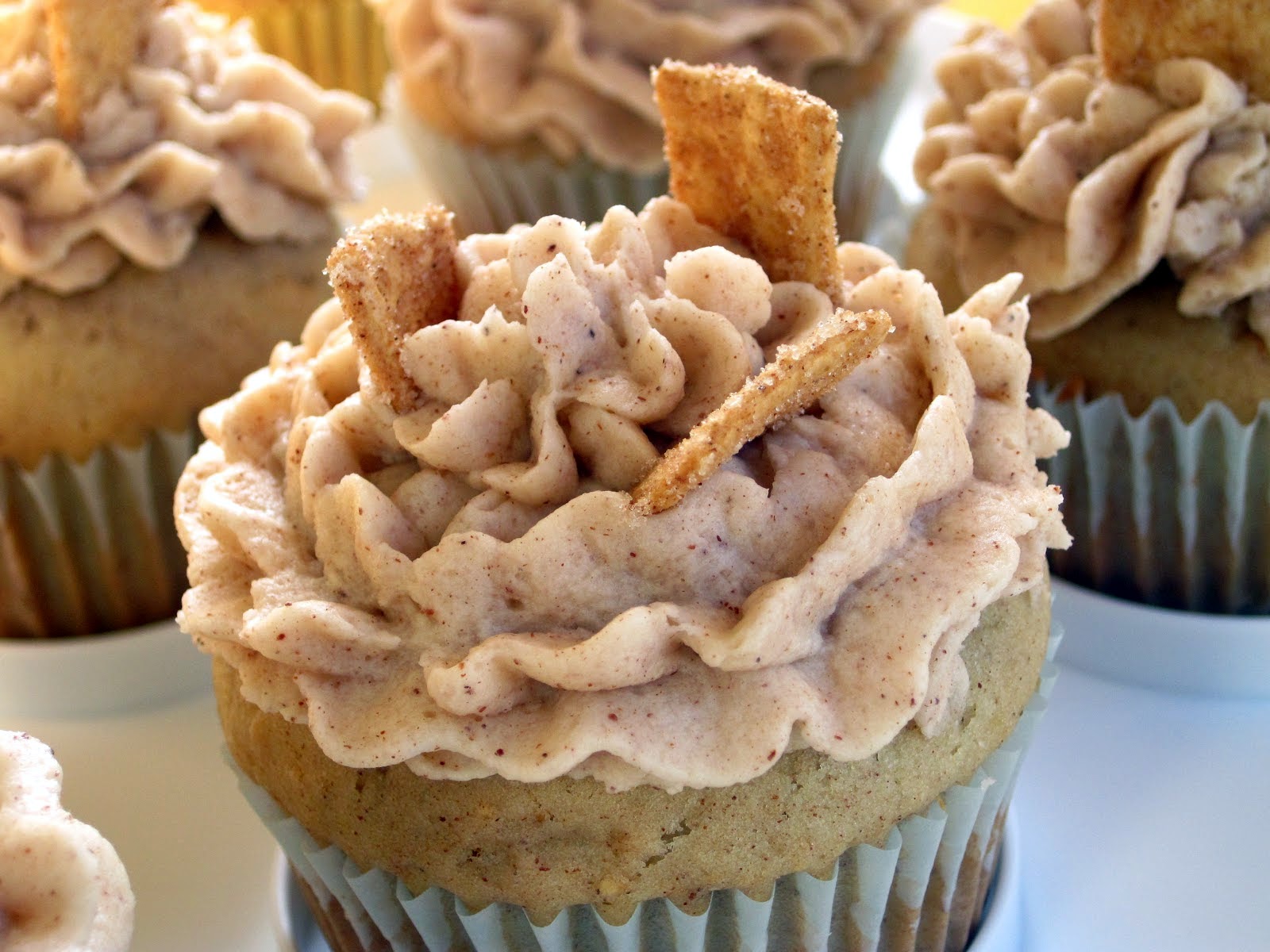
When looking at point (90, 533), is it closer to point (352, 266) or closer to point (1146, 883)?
point (352, 266)

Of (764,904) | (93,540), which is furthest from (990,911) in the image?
(93,540)

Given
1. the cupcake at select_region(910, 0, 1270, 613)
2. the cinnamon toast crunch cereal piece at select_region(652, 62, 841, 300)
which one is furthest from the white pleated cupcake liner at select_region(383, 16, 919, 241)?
the cinnamon toast crunch cereal piece at select_region(652, 62, 841, 300)

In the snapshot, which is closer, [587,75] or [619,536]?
[619,536]

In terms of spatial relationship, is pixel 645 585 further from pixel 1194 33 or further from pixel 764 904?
pixel 1194 33

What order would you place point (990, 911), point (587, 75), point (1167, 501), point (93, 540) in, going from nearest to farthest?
point (990, 911)
point (1167, 501)
point (93, 540)
point (587, 75)

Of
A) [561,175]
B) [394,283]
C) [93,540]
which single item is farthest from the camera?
[561,175]

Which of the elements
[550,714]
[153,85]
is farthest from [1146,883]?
[153,85]

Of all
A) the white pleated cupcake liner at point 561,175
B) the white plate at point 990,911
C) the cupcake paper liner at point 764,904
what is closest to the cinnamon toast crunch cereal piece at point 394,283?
the cupcake paper liner at point 764,904
